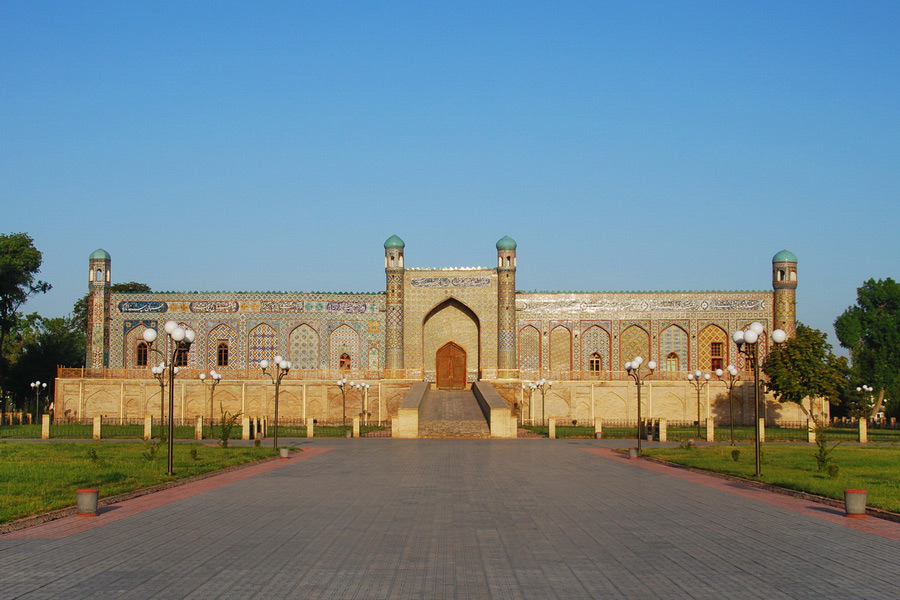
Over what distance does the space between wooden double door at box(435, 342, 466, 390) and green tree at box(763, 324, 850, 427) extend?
13.0 metres

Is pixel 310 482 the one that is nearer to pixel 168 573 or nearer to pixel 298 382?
pixel 168 573

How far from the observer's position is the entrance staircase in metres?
30.5

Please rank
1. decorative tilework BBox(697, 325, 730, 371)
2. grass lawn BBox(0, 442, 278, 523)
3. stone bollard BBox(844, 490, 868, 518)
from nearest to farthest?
stone bollard BBox(844, 490, 868, 518)
grass lawn BBox(0, 442, 278, 523)
decorative tilework BBox(697, 325, 730, 371)

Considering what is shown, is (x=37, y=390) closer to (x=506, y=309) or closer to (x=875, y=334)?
(x=506, y=309)

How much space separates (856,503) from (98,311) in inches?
1404

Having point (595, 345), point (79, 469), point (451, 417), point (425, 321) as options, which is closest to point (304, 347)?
point (425, 321)

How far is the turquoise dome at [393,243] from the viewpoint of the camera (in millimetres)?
41312

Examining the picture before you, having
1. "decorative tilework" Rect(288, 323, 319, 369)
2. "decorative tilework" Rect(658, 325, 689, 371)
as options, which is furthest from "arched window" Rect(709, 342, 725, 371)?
"decorative tilework" Rect(288, 323, 319, 369)

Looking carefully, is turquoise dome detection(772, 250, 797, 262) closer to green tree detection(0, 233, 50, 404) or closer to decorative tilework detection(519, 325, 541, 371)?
decorative tilework detection(519, 325, 541, 371)

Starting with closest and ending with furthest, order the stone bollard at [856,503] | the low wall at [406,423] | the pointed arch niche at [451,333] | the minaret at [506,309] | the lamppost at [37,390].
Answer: the stone bollard at [856,503] → the low wall at [406,423] → the lamppost at [37,390] → the minaret at [506,309] → the pointed arch niche at [451,333]

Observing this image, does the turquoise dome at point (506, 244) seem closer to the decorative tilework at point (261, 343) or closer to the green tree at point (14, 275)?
the decorative tilework at point (261, 343)

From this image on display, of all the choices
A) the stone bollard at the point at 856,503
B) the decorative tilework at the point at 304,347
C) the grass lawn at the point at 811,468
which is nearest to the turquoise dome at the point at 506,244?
the decorative tilework at the point at 304,347

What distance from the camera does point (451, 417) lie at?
32.7 meters

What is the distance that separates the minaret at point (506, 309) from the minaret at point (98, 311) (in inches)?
654
